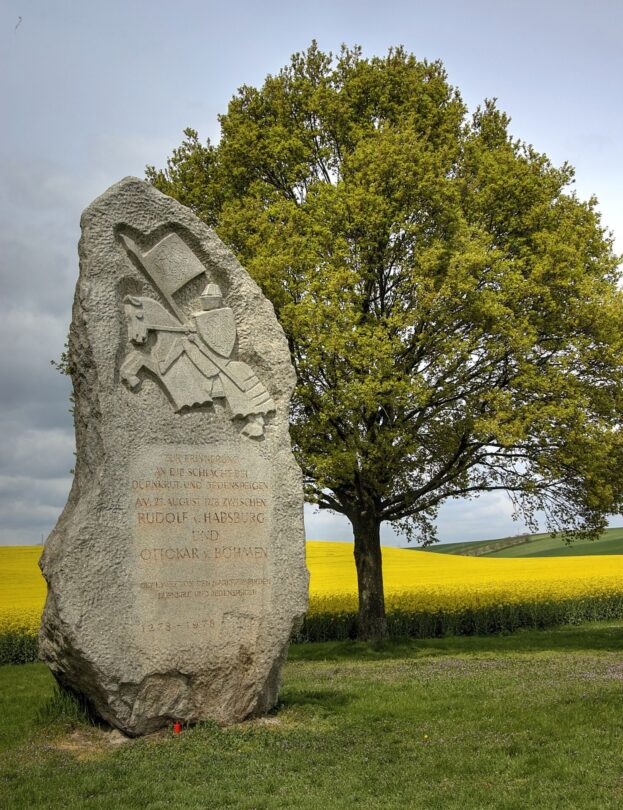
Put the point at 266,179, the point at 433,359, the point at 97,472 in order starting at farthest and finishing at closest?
the point at 266,179, the point at 433,359, the point at 97,472

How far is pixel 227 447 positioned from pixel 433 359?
32.2 feet

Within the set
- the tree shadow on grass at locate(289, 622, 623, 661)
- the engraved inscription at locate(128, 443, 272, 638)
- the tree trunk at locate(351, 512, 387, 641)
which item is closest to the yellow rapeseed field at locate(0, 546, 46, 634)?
the tree shadow on grass at locate(289, 622, 623, 661)

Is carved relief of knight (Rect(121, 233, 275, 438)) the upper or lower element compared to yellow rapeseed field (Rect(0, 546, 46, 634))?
upper

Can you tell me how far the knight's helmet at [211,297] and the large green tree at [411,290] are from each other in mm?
6534

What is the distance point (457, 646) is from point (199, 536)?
41.1 ft

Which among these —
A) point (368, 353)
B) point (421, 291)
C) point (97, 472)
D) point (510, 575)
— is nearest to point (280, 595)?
point (97, 472)

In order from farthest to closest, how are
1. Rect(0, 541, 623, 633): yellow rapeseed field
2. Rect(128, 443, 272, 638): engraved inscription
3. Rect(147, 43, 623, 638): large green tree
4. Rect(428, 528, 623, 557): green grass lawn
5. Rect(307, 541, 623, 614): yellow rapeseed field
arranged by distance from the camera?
1. Rect(428, 528, 623, 557): green grass lawn
2. Rect(307, 541, 623, 614): yellow rapeseed field
3. Rect(0, 541, 623, 633): yellow rapeseed field
4. Rect(147, 43, 623, 638): large green tree
5. Rect(128, 443, 272, 638): engraved inscription

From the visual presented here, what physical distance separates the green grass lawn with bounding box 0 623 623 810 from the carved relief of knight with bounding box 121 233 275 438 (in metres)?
3.93

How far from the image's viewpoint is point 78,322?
1062cm

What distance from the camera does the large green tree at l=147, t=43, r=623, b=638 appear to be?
1845 cm

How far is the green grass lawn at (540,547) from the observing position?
47.9m

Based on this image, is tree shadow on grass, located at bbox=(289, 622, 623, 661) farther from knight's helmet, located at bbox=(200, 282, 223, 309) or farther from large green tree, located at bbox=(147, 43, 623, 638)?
knight's helmet, located at bbox=(200, 282, 223, 309)

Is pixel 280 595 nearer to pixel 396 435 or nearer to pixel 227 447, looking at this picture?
pixel 227 447

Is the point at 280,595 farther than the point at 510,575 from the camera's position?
No
